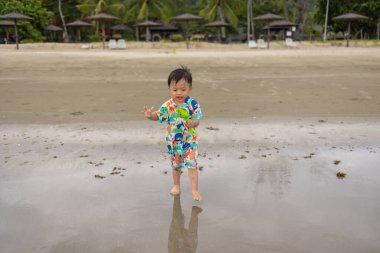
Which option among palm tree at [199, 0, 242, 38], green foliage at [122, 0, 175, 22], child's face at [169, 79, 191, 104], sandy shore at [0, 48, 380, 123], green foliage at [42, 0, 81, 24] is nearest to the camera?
child's face at [169, 79, 191, 104]

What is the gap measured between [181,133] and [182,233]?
0.96 m

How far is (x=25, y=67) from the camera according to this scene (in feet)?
44.7

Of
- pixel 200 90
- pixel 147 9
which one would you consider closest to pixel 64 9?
pixel 147 9

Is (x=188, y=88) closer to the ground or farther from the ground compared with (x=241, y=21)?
closer to the ground

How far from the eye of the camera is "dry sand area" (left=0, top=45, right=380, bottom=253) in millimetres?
2490

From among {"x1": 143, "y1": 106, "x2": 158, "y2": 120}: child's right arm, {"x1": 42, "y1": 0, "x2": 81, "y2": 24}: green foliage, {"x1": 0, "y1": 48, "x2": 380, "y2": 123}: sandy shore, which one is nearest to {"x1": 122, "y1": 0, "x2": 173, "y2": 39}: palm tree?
{"x1": 42, "y1": 0, "x2": 81, "y2": 24}: green foliage

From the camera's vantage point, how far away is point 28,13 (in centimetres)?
3572

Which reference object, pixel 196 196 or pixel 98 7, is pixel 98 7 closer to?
pixel 98 7

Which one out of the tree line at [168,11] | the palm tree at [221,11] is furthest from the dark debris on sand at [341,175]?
the palm tree at [221,11]

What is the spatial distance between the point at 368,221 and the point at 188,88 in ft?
5.68

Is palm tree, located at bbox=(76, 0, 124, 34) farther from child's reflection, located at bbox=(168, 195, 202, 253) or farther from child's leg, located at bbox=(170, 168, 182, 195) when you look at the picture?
child's reflection, located at bbox=(168, 195, 202, 253)

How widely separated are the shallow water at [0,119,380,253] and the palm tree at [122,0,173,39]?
39126 millimetres

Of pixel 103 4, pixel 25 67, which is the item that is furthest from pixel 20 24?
pixel 25 67

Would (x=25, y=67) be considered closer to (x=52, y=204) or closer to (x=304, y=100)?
(x=304, y=100)
